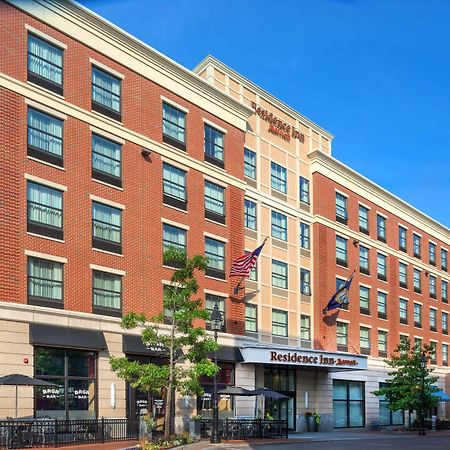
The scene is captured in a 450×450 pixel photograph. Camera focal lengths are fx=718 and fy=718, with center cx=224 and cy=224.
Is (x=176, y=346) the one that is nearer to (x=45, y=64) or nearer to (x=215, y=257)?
(x=215, y=257)

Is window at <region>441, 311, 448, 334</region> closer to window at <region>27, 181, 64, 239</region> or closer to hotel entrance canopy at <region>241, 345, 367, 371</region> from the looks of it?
hotel entrance canopy at <region>241, 345, 367, 371</region>

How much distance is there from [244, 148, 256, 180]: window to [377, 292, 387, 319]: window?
63.1ft

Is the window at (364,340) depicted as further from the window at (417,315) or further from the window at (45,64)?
the window at (45,64)

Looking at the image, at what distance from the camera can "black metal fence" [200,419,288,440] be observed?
35.9 metres

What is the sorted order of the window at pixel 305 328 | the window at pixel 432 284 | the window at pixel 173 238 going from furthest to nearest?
1. the window at pixel 432 284
2. the window at pixel 305 328
3. the window at pixel 173 238

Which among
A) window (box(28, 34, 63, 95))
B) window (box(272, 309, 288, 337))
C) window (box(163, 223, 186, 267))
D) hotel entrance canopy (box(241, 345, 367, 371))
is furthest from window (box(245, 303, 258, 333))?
window (box(28, 34, 63, 95))

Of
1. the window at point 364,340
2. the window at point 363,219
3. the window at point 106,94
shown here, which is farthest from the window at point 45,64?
the window at point 364,340

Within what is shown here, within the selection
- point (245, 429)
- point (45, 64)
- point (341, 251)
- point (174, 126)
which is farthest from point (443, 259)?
point (45, 64)

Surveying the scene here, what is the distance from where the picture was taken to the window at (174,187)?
3869 centimetres

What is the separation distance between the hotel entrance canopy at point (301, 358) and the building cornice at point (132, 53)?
45.3 feet

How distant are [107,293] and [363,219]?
1168 inches

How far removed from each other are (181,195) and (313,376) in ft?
57.3

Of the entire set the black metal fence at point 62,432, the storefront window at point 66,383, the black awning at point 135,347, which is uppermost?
the black awning at point 135,347

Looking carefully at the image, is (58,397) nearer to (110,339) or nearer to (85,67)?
(110,339)
